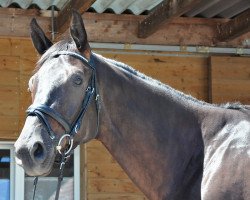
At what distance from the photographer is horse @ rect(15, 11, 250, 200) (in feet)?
10.7

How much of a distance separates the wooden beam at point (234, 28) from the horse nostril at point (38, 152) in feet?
13.1

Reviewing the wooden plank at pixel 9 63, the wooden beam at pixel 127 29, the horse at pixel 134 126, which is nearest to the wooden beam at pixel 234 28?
the wooden beam at pixel 127 29

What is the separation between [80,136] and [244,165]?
0.81 meters

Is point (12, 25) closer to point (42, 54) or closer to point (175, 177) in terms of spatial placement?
point (42, 54)

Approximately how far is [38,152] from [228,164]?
881mm

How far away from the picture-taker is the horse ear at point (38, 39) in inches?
146

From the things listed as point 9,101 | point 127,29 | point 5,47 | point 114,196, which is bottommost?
point 114,196

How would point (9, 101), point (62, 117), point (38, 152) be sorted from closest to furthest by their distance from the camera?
point (38, 152), point (62, 117), point (9, 101)

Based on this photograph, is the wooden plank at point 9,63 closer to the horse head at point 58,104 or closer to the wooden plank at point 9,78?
the wooden plank at point 9,78

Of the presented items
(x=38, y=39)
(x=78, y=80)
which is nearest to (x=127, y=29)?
(x=38, y=39)

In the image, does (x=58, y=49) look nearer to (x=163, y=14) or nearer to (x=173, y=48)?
(x=163, y=14)

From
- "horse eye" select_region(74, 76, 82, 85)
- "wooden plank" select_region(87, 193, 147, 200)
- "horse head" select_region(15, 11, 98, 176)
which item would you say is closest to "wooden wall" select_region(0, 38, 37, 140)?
"wooden plank" select_region(87, 193, 147, 200)

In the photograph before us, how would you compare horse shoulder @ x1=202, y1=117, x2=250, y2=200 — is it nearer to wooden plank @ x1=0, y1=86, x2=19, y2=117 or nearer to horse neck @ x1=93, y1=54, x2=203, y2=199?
horse neck @ x1=93, y1=54, x2=203, y2=199

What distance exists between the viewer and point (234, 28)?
23.2 ft
